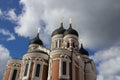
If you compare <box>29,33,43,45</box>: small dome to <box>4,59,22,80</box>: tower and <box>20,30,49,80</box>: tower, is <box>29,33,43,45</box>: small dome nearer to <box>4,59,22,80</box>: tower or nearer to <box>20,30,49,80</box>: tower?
<box>4,59,22,80</box>: tower

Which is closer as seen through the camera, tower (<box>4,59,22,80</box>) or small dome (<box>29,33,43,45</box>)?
tower (<box>4,59,22,80</box>)

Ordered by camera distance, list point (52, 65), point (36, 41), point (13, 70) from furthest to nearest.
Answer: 1. point (36, 41)
2. point (13, 70)
3. point (52, 65)

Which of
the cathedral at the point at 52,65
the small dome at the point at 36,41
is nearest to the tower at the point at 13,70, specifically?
the cathedral at the point at 52,65

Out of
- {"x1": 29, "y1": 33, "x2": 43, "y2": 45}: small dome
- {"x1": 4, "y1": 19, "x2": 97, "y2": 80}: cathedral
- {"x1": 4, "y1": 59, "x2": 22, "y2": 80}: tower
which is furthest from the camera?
{"x1": 29, "y1": 33, "x2": 43, "y2": 45}: small dome

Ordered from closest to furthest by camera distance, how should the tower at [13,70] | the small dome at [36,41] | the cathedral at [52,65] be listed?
the cathedral at [52,65] < the tower at [13,70] < the small dome at [36,41]

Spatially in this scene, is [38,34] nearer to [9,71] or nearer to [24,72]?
[9,71]

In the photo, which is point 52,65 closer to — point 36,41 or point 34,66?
point 34,66

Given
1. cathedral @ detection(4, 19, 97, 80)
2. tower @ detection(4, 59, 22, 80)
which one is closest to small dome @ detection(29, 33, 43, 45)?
cathedral @ detection(4, 19, 97, 80)

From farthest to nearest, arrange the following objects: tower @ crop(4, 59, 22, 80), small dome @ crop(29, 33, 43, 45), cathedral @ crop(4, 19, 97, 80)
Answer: small dome @ crop(29, 33, 43, 45) → tower @ crop(4, 59, 22, 80) → cathedral @ crop(4, 19, 97, 80)

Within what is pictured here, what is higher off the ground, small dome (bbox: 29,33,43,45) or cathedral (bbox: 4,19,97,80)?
small dome (bbox: 29,33,43,45)

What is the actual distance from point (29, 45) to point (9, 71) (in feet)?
27.2

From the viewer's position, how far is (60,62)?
29.0 metres

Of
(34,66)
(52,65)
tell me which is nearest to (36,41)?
(34,66)

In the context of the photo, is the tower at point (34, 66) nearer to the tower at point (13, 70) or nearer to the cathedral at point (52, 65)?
the cathedral at point (52, 65)
